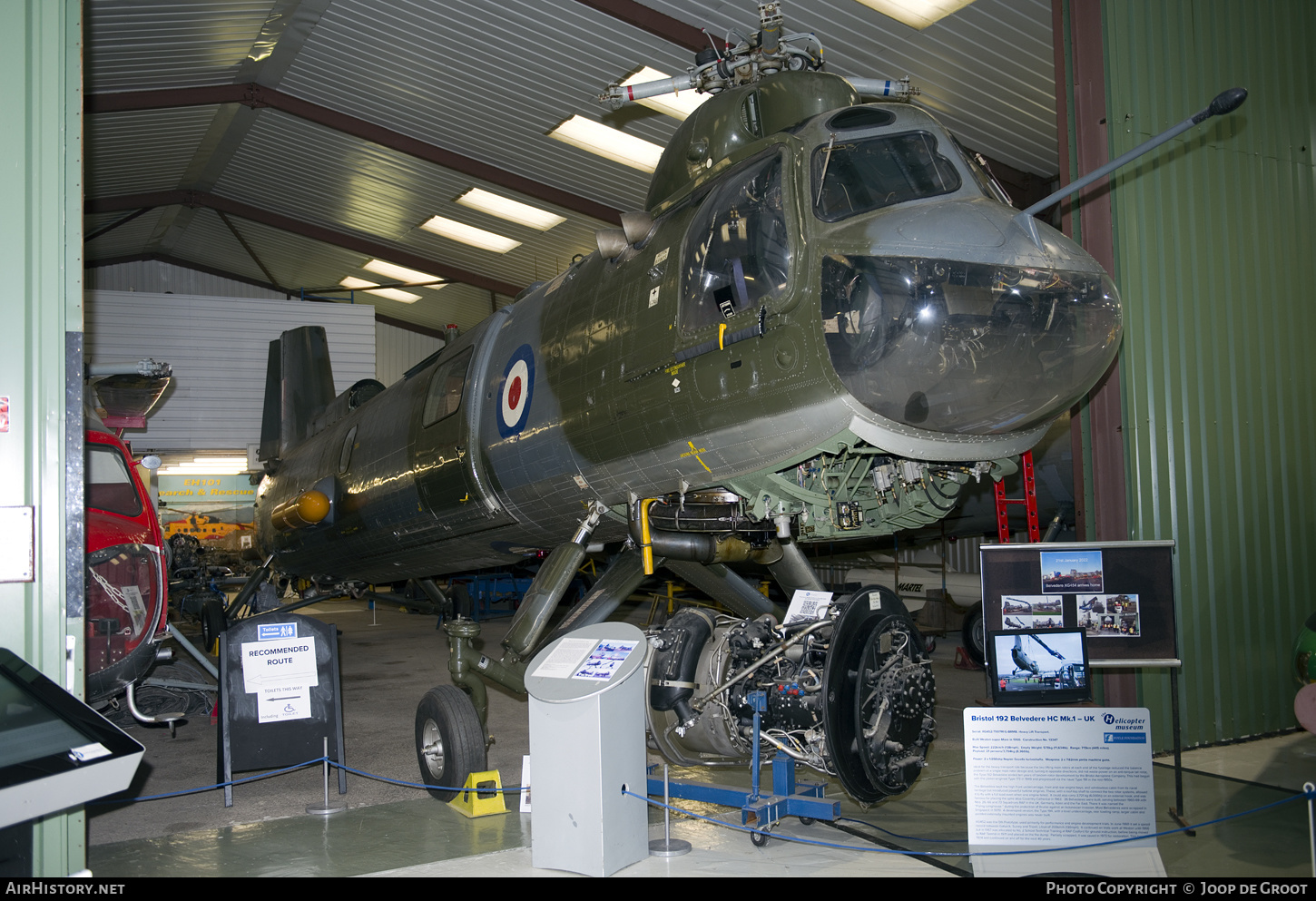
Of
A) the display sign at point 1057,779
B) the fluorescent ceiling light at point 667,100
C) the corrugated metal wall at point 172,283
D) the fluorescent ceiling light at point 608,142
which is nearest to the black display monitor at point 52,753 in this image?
the display sign at point 1057,779

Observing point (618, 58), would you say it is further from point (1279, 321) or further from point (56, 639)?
point (56, 639)

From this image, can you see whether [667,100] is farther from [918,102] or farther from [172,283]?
[172,283]

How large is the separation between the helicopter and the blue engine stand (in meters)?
0.15

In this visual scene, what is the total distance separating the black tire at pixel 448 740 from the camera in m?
6.18

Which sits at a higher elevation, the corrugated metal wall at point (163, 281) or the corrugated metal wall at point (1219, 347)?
the corrugated metal wall at point (163, 281)

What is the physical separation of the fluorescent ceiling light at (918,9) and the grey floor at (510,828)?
7.60 meters

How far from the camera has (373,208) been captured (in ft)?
66.7

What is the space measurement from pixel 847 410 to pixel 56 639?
12.1 ft

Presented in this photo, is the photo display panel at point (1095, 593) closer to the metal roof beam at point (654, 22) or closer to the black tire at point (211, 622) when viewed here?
the metal roof beam at point (654, 22)

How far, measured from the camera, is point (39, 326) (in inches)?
158

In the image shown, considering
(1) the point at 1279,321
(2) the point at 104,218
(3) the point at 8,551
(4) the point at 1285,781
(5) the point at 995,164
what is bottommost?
(4) the point at 1285,781

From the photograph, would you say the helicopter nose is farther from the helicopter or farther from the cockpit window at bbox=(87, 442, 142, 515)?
the cockpit window at bbox=(87, 442, 142, 515)

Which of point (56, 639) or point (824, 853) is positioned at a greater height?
point (56, 639)

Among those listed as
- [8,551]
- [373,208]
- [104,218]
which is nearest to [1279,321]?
[8,551]
